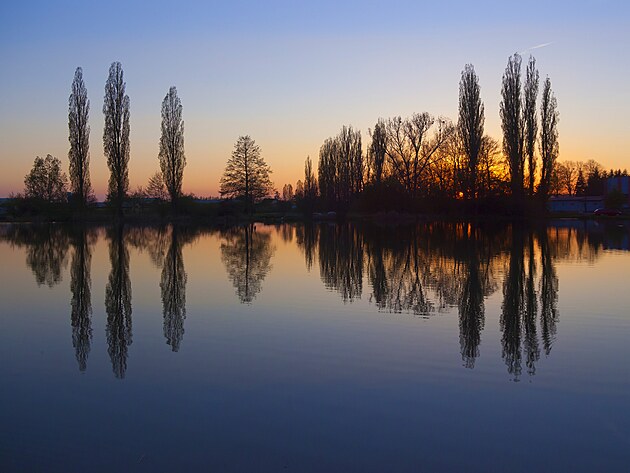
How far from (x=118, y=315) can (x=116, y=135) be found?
31.5 meters

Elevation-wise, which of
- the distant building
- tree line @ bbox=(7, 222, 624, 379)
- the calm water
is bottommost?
the calm water

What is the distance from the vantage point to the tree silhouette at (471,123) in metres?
37.7

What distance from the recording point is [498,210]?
38781 mm

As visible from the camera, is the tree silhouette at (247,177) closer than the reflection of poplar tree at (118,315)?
No

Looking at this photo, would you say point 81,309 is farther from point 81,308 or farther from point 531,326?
point 531,326

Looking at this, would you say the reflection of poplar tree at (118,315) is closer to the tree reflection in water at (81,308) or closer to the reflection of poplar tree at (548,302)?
the tree reflection in water at (81,308)

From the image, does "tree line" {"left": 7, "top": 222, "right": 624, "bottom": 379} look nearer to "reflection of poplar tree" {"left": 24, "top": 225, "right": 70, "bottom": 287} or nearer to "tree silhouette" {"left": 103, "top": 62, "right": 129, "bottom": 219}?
"reflection of poplar tree" {"left": 24, "top": 225, "right": 70, "bottom": 287}

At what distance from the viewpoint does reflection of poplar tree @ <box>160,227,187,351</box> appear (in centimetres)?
615

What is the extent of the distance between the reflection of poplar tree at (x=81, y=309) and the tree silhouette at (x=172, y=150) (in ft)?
84.0

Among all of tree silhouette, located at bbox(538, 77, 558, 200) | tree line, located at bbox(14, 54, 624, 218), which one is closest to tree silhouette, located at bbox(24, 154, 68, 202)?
tree line, located at bbox(14, 54, 624, 218)

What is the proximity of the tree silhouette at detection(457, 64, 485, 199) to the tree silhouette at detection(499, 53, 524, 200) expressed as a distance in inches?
64.5

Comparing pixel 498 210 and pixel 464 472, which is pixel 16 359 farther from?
pixel 498 210

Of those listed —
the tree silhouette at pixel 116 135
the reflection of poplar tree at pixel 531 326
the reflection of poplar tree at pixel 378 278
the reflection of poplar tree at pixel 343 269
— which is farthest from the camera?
the tree silhouette at pixel 116 135

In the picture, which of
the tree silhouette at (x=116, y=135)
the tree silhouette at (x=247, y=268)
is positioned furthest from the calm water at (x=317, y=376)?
the tree silhouette at (x=116, y=135)
